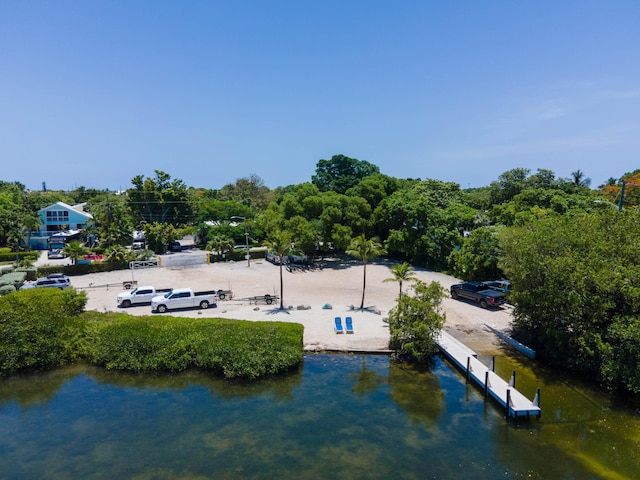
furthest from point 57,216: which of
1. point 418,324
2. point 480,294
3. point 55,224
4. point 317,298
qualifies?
point 418,324

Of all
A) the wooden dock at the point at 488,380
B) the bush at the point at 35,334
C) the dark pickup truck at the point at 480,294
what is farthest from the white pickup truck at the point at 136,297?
the dark pickup truck at the point at 480,294

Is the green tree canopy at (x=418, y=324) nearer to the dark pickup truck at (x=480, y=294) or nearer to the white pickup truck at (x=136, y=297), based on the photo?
the dark pickup truck at (x=480, y=294)

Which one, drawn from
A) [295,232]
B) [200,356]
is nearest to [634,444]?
[200,356]

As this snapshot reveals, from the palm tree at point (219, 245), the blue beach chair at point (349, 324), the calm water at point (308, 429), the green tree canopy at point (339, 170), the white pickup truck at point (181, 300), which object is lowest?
the calm water at point (308, 429)

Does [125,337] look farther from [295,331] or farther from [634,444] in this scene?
[634,444]

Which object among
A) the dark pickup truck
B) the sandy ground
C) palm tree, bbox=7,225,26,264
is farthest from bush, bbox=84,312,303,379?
palm tree, bbox=7,225,26,264

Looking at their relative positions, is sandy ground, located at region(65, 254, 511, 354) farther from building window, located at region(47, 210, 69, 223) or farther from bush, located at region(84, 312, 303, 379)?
building window, located at region(47, 210, 69, 223)
